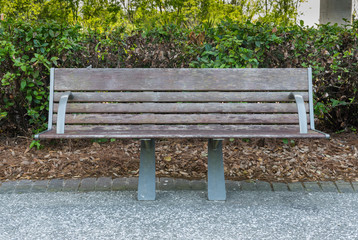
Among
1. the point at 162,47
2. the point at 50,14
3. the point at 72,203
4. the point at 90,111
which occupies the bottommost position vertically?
the point at 72,203

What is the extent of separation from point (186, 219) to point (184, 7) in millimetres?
10065

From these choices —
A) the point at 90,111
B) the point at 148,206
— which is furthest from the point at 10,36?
the point at 148,206

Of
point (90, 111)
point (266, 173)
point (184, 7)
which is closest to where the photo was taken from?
point (90, 111)

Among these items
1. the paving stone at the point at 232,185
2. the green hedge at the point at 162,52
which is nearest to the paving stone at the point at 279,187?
the paving stone at the point at 232,185

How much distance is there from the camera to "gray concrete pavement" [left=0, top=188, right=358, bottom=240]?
3.15m

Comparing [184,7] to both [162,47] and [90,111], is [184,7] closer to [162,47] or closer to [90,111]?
[162,47]

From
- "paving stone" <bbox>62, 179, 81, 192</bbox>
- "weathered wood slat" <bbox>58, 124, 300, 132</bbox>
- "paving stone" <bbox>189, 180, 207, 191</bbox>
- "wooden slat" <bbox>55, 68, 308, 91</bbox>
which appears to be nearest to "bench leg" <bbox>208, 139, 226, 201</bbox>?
"weathered wood slat" <bbox>58, 124, 300, 132</bbox>

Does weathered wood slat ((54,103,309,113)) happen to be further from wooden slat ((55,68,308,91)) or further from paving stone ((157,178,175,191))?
paving stone ((157,178,175,191))

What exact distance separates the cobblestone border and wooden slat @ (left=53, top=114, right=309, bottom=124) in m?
0.61

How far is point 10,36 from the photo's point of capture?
4.91 m

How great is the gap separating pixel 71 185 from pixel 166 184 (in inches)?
34.5

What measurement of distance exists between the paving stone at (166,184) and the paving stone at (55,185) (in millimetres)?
904

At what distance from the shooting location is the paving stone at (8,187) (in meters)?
4.10

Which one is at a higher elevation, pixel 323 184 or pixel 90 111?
pixel 90 111
